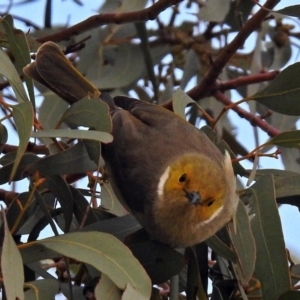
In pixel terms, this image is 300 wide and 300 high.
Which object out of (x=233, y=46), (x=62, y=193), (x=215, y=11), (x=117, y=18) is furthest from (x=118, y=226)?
(x=215, y=11)

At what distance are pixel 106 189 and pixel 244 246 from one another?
56 centimetres

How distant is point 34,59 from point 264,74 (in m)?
0.81

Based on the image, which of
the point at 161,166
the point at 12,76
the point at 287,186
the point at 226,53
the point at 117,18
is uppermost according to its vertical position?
the point at 117,18

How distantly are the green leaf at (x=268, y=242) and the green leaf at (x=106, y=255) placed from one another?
360 millimetres

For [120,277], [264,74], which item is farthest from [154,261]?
[264,74]

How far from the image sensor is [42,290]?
65.6 inches

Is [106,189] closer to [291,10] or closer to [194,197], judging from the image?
[194,197]

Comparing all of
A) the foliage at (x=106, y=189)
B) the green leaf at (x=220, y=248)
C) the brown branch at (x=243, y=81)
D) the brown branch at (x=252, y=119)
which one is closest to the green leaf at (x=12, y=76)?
the foliage at (x=106, y=189)

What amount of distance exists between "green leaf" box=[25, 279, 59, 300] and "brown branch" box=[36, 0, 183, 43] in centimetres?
94

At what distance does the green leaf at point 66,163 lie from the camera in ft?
5.97

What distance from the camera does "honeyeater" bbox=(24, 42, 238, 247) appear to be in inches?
82.0

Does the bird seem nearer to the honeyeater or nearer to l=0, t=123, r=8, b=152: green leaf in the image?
the honeyeater

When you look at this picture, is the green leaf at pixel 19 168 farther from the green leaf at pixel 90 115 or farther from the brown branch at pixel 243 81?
the brown branch at pixel 243 81

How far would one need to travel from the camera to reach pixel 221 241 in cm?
192
